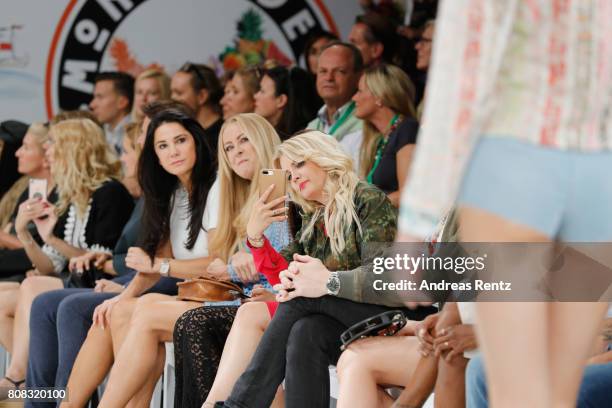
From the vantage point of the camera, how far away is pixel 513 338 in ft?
4.80

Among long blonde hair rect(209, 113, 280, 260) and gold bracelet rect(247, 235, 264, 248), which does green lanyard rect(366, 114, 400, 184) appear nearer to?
long blonde hair rect(209, 113, 280, 260)

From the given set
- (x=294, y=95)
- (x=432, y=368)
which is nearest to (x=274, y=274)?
(x=432, y=368)

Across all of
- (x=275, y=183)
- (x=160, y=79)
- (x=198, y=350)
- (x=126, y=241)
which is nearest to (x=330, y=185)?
(x=275, y=183)

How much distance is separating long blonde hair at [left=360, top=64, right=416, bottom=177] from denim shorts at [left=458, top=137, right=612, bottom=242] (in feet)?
10.3

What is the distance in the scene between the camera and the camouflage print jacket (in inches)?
117

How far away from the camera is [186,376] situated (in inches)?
135

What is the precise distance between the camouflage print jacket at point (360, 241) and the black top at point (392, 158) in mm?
1144

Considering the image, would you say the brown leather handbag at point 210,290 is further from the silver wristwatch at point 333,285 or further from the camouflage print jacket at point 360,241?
the silver wristwatch at point 333,285

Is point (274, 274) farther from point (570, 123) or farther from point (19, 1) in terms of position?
point (19, 1)

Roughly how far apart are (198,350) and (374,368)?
0.83 m

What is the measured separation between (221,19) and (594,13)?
5603 mm

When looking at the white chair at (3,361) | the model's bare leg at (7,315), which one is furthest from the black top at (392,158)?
the white chair at (3,361)

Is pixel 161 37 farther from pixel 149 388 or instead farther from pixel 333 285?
pixel 333 285

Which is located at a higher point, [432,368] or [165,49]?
[165,49]
